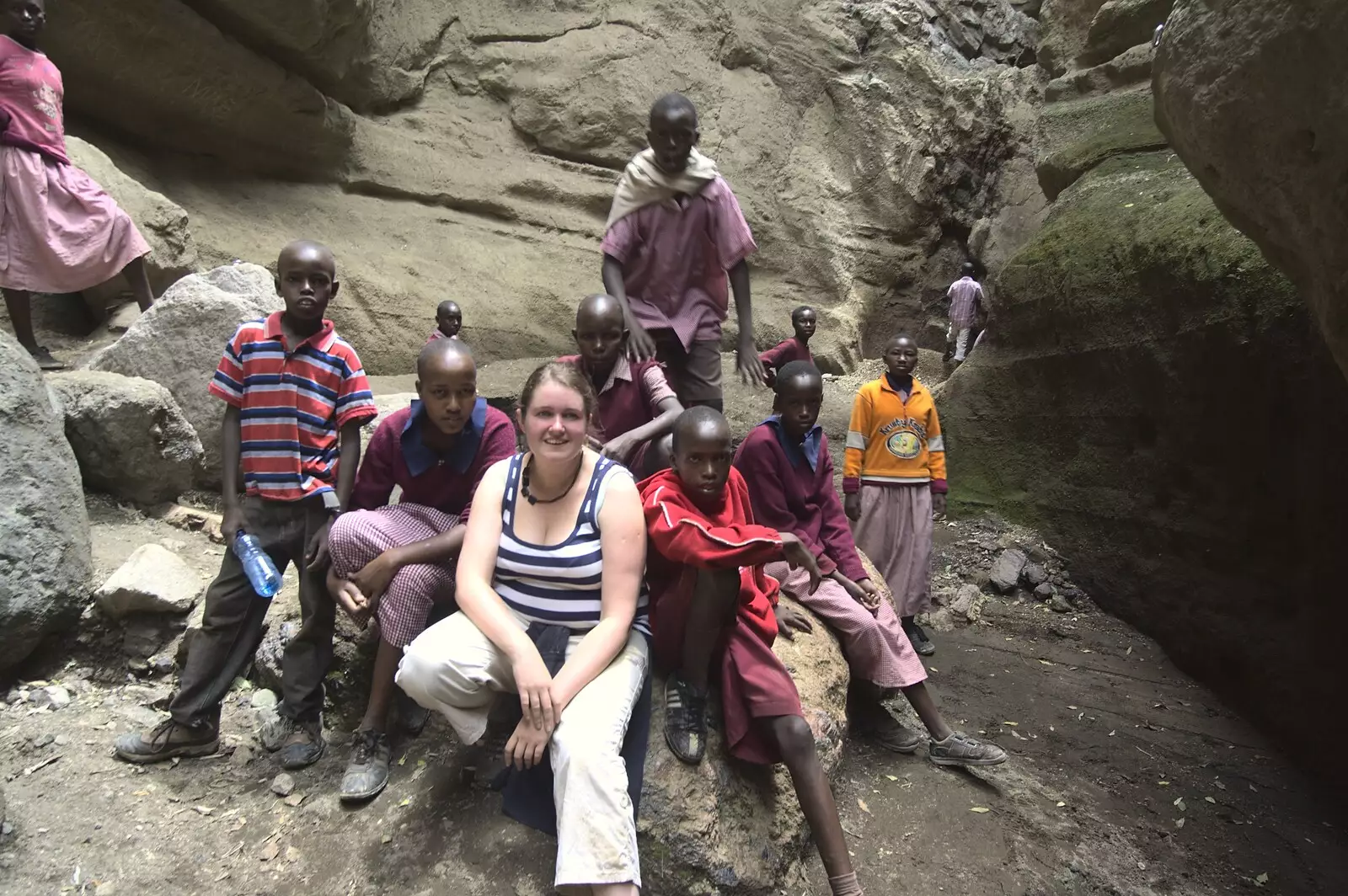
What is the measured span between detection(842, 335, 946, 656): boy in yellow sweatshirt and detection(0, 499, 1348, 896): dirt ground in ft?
2.01

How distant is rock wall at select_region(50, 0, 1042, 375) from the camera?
21.1 feet

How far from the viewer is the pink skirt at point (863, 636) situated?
116 inches

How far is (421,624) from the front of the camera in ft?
7.64

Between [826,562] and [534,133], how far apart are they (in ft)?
22.1

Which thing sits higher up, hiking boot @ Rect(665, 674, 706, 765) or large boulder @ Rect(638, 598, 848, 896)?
hiking boot @ Rect(665, 674, 706, 765)

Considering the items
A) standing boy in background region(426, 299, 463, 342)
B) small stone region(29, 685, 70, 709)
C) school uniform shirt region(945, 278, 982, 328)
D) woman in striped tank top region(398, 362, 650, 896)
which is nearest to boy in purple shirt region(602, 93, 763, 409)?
woman in striped tank top region(398, 362, 650, 896)

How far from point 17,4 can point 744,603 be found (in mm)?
4191

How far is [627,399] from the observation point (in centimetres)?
295

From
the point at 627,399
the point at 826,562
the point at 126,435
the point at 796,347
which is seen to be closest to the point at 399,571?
the point at 627,399

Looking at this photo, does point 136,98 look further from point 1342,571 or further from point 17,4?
point 1342,571

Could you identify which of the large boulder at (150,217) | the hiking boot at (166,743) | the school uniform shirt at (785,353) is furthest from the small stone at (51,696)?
the school uniform shirt at (785,353)

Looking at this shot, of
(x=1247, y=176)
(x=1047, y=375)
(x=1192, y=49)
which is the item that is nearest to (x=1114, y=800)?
(x=1247, y=176)

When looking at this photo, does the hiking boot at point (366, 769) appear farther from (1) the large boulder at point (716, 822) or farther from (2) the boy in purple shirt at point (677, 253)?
(2) the boy in purple shirt at point (677, 253)

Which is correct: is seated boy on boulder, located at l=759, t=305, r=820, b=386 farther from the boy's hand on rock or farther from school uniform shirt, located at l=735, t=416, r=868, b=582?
the boy's hand on rock
